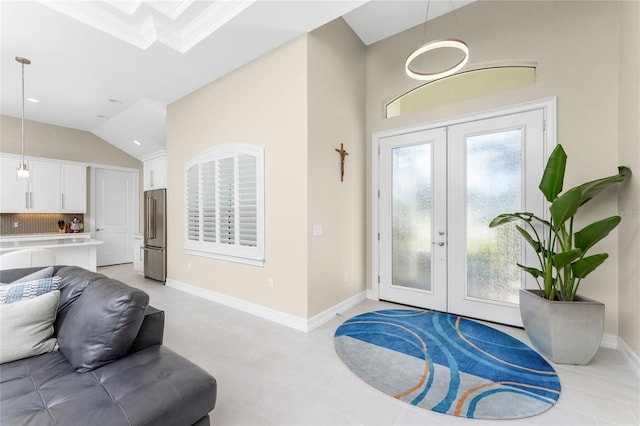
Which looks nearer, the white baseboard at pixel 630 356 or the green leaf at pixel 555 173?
the white baseboard at pixel 630 356

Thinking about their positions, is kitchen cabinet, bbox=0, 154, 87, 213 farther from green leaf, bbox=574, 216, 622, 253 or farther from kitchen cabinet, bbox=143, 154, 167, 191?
green leaf, bbox=574, 216, 622, 253

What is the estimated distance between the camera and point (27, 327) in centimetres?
159

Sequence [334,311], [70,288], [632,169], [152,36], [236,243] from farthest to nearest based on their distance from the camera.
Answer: [236,243] < [334,311] < [152,36] < [632,169] < [70,288]

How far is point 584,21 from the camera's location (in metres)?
2.79

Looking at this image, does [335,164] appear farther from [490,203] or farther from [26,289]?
[26,289]

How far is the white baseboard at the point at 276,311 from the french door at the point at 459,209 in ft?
2.48

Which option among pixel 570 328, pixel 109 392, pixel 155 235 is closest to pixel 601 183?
pixel 570 328

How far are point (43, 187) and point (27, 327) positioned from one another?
620 cm

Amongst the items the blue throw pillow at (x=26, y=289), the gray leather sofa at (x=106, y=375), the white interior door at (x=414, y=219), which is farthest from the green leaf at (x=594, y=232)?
A: the blue throw pillow at (x=26, y=289)

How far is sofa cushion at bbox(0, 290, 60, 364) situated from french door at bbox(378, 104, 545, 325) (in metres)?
3.58

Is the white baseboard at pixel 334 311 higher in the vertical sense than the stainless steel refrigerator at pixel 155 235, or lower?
lower

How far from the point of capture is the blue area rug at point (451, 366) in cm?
194

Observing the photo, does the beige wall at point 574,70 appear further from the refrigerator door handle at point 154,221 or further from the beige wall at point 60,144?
the beige wall at point 60,144

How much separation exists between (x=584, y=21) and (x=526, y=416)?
3690 mm
